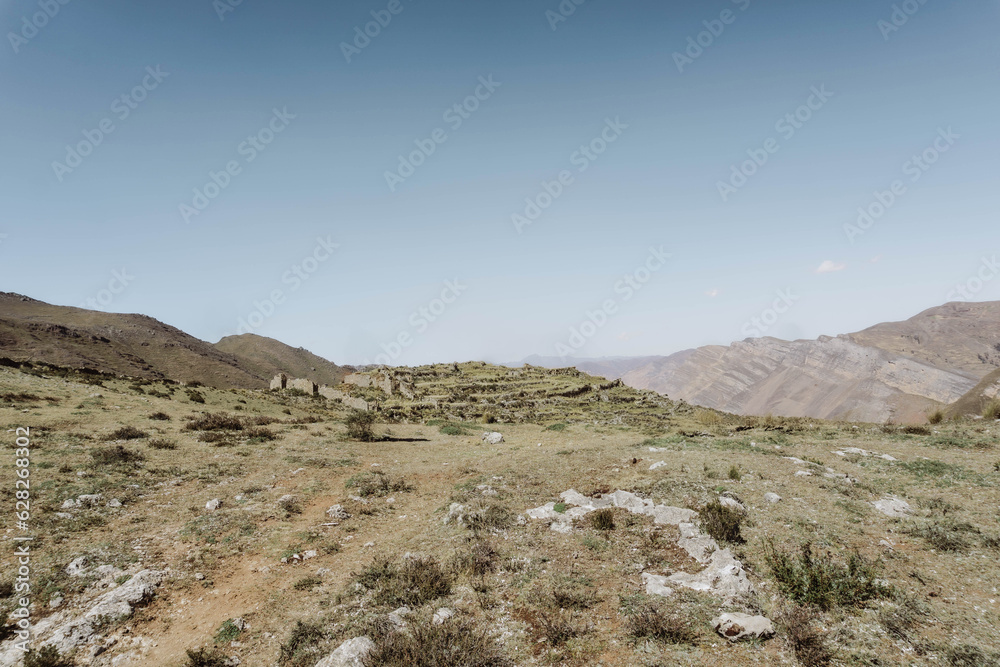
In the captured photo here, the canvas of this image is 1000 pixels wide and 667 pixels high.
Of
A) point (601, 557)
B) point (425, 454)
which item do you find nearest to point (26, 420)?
point (425, 454)

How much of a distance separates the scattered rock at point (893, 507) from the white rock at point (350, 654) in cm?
1470

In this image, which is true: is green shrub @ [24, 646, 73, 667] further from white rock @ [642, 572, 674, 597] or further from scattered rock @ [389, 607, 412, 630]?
white rock @ [642, 572, 674, 597]

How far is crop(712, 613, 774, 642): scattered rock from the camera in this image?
754 cm

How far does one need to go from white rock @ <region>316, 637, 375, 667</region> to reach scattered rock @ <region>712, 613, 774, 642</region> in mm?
6516

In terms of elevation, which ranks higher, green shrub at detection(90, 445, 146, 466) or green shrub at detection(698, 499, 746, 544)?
green shrub at detection(90, 445, 146, 466)

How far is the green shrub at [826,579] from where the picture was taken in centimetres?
825

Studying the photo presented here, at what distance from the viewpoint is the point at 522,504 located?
49.2 feet

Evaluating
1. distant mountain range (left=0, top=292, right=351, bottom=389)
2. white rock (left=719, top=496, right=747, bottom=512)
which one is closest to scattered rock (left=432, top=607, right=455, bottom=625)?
white rock (left=719, top=496, right=747, bottom=512)

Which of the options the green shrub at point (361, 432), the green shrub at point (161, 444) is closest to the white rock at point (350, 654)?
the green shrub at point (161, 444)

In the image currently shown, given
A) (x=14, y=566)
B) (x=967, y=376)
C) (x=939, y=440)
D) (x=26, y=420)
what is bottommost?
(x=967, y=376)

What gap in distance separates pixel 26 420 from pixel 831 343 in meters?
235

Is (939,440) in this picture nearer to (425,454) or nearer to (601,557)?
(601,557)

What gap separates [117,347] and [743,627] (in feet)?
601

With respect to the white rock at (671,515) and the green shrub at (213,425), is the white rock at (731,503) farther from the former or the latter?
the green shrub at (213,425)
